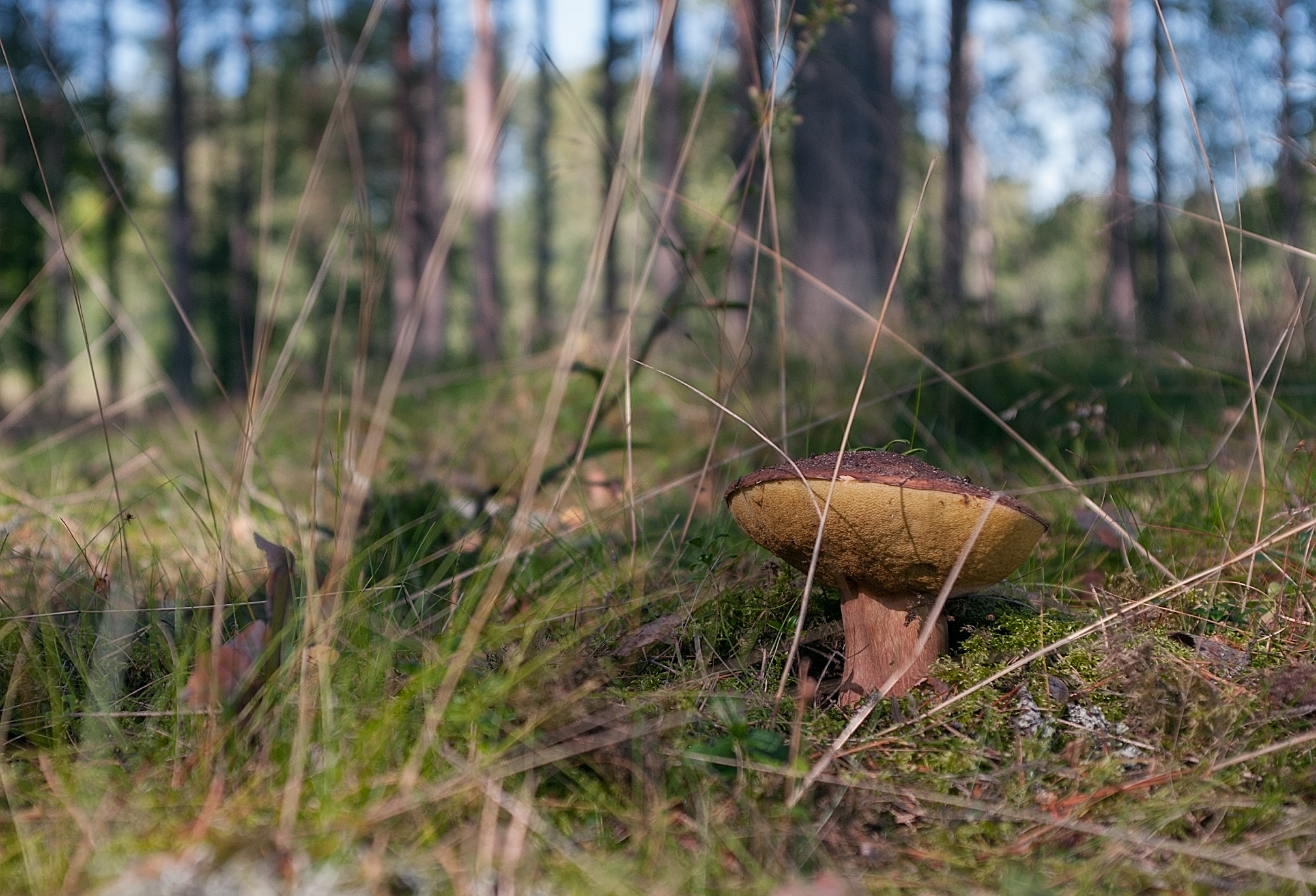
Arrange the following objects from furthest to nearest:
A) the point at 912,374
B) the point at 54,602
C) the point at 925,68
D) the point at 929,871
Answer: the point at 925,68, the point at 912,374, the point at 54,602, the point at 929,871

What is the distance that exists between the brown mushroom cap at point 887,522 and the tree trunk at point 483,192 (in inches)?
214

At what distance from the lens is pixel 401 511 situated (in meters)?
2.26

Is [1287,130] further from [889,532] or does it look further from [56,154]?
[56,154]

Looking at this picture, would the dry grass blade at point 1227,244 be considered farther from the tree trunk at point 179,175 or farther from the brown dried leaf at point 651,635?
the tree trunk at point 179,175

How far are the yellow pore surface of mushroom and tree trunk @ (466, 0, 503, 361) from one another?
5.45 meters

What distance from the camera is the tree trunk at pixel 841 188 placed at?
5.84 meters

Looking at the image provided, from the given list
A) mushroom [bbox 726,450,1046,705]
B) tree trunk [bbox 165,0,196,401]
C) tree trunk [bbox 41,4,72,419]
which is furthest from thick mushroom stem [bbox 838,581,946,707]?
tree trunk [bbox 41,4,72,419]

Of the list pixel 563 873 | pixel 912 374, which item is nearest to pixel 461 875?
pixel 563 873

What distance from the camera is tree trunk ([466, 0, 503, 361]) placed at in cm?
851

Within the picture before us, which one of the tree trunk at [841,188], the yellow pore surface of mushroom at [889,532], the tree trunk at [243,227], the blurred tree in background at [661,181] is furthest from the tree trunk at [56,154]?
the yellow pore surface of mushroom at [889,532]

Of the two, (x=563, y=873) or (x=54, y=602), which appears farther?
(x=54, y=602)

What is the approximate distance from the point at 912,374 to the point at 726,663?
1945mm

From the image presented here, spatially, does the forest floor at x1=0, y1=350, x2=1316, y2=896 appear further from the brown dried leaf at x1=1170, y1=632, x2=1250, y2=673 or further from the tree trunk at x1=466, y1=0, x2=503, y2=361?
the tree trunk at x1=466, y1=0, x2=503, y2=361

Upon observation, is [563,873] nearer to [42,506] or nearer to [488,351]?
[42,506]
